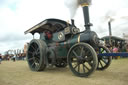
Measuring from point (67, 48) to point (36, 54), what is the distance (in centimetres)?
170

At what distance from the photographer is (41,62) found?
5.68 m

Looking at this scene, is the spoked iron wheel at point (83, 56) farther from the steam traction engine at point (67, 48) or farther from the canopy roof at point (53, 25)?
the canopy roof at point (53, 25)

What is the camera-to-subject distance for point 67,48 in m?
5.18

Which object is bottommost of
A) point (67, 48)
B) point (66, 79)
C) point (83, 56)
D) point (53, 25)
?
point (66, 79)

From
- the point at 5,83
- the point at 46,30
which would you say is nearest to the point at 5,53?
the point at 46,30

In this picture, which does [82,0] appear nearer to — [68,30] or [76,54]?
[68,30]

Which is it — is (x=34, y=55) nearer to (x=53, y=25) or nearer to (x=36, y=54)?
(x=36, y=54)

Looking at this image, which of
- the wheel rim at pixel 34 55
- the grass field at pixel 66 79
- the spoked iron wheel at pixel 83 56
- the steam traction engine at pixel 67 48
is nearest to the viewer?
the grass field at pixel 66 79

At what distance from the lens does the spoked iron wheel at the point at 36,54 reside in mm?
5750

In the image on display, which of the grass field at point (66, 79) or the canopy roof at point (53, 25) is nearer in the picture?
the grass field at point (66, 79)

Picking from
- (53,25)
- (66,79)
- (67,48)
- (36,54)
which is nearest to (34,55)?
(36,54)

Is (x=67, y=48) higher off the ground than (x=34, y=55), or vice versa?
(x=67, y=48)

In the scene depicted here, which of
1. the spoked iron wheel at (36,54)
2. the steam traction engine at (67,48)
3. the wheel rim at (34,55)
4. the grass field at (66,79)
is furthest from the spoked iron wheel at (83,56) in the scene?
the wheel rim at (34,55)

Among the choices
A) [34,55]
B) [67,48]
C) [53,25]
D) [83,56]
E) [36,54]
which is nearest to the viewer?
[83,56]
